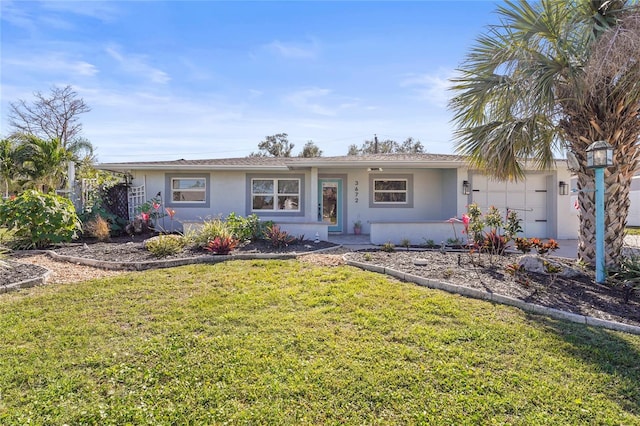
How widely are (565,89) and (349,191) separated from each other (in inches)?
314

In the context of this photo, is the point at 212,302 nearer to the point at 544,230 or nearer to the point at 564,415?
the point at 564,415

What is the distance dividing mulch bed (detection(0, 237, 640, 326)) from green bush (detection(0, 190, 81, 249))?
1.65 feet

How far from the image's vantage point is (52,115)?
25859 millimetres

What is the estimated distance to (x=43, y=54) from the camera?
28.8 ft

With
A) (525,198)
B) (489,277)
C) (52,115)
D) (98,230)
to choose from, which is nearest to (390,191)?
(525,198)

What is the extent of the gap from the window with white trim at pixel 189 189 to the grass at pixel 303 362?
805 cm

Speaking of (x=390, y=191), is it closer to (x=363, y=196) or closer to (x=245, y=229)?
(x=363, y=196)

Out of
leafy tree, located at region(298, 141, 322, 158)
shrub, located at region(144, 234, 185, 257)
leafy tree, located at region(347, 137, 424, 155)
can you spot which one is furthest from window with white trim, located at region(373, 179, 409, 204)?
leafy tree, located at region(347, 137, 424, 155)

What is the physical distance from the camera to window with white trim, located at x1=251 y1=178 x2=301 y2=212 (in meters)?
12.9

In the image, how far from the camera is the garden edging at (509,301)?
13.1 feet

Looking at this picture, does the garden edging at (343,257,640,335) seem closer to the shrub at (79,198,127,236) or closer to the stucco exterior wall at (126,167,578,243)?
the stucco exterior wall at (126,167,578,243)

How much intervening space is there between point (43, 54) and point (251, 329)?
9.93m

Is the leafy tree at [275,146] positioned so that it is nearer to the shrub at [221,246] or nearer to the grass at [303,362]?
the shrub at [221,246]

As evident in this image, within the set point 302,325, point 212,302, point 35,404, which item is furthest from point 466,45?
point 35,404
